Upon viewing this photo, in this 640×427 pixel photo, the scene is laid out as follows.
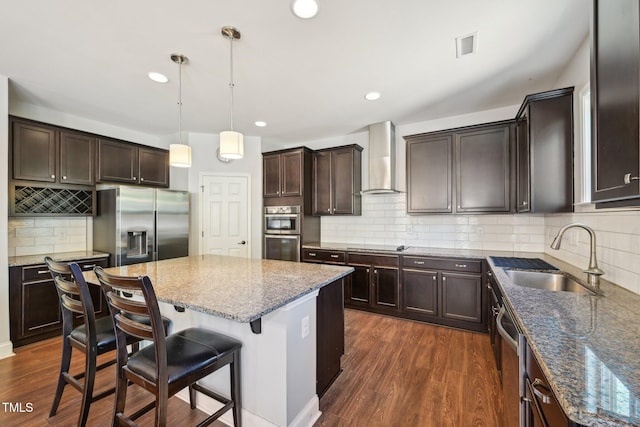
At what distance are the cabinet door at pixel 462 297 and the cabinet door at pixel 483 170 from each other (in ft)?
2.80

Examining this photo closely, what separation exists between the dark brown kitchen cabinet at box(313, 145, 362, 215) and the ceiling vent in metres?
2.09

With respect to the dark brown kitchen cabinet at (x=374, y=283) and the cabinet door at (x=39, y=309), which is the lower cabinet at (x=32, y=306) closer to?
the cabinet door at (x=39, y=309)

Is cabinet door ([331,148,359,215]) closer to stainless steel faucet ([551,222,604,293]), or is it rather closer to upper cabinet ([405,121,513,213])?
upper cabinet ([405,121,513,213])

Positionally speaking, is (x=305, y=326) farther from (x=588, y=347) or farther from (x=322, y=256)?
(x=322, y=256)

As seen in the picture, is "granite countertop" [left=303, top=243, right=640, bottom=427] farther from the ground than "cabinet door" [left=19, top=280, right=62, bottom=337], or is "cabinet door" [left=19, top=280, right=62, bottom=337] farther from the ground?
"granite countertop" [left=303, top=243, right=640, bottom=427]

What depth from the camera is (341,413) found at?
1.84m

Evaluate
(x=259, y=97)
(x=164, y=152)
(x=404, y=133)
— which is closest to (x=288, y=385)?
(x=259, y=97)

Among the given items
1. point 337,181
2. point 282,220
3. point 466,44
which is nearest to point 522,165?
point 466,44

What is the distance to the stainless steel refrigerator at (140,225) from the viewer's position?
10.9ft

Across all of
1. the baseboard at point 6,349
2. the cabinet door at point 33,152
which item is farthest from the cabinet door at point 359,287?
the cabinet door at point 33,152

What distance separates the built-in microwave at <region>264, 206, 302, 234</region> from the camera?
4285mm

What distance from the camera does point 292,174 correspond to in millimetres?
4328

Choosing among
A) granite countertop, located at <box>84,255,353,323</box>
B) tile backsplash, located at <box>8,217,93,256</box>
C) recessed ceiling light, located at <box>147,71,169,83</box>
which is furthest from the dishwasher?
tile backsplash, located at <box>8,217,93,256</box>

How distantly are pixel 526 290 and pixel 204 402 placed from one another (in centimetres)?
225
